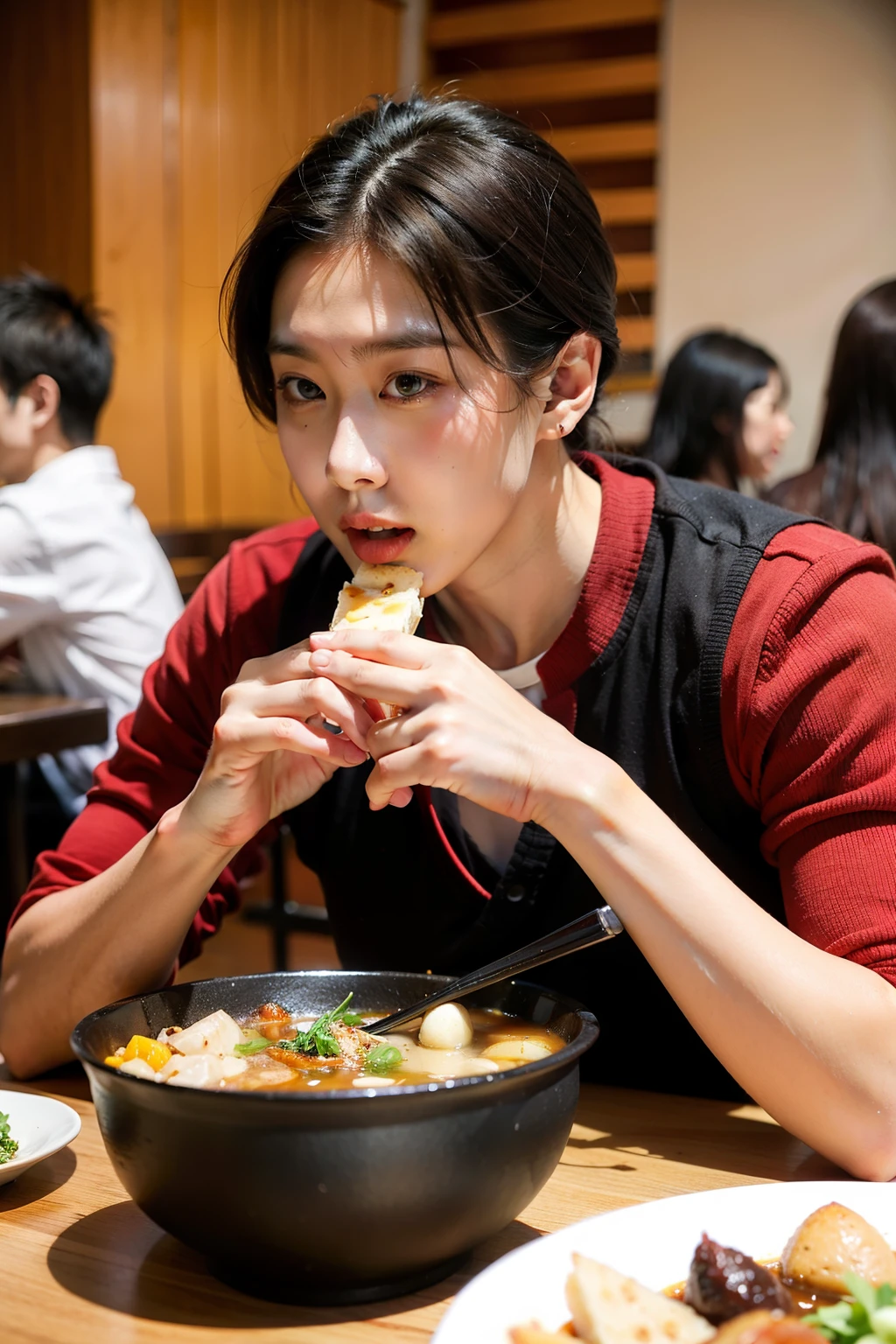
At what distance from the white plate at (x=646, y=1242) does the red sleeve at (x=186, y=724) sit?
0.75m

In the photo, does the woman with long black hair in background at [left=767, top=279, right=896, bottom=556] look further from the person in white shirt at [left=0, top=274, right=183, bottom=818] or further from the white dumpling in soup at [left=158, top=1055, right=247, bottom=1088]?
the white dumpling in soup at [left=158, top=1055, right=247, bottom=1088]

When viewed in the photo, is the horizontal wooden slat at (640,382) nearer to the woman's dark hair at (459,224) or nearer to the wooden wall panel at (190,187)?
the wooden wall panel at (190,187)

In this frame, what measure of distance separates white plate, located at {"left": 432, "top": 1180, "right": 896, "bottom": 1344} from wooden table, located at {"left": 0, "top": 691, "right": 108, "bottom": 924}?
1723 mm

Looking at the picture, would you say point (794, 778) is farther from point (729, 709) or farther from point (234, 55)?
point (234, 55)

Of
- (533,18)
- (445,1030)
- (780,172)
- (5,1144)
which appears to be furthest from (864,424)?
(533,18)

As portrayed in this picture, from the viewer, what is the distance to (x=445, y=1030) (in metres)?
1.08

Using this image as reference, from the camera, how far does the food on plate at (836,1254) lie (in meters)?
0.81

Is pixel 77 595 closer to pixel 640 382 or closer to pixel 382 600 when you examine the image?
pixel 382 600

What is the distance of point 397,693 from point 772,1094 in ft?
1.50

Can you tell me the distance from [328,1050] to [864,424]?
250cm

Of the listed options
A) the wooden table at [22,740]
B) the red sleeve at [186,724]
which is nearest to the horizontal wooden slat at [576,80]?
the wooden table at [22,740]

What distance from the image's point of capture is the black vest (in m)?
1.36

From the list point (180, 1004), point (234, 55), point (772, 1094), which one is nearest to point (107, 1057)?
point (180, 1004)

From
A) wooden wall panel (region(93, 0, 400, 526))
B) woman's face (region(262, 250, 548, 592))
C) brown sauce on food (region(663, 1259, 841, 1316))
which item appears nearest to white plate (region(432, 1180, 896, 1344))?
brown sauce on food (region(663, 1259, 841, 1316))
